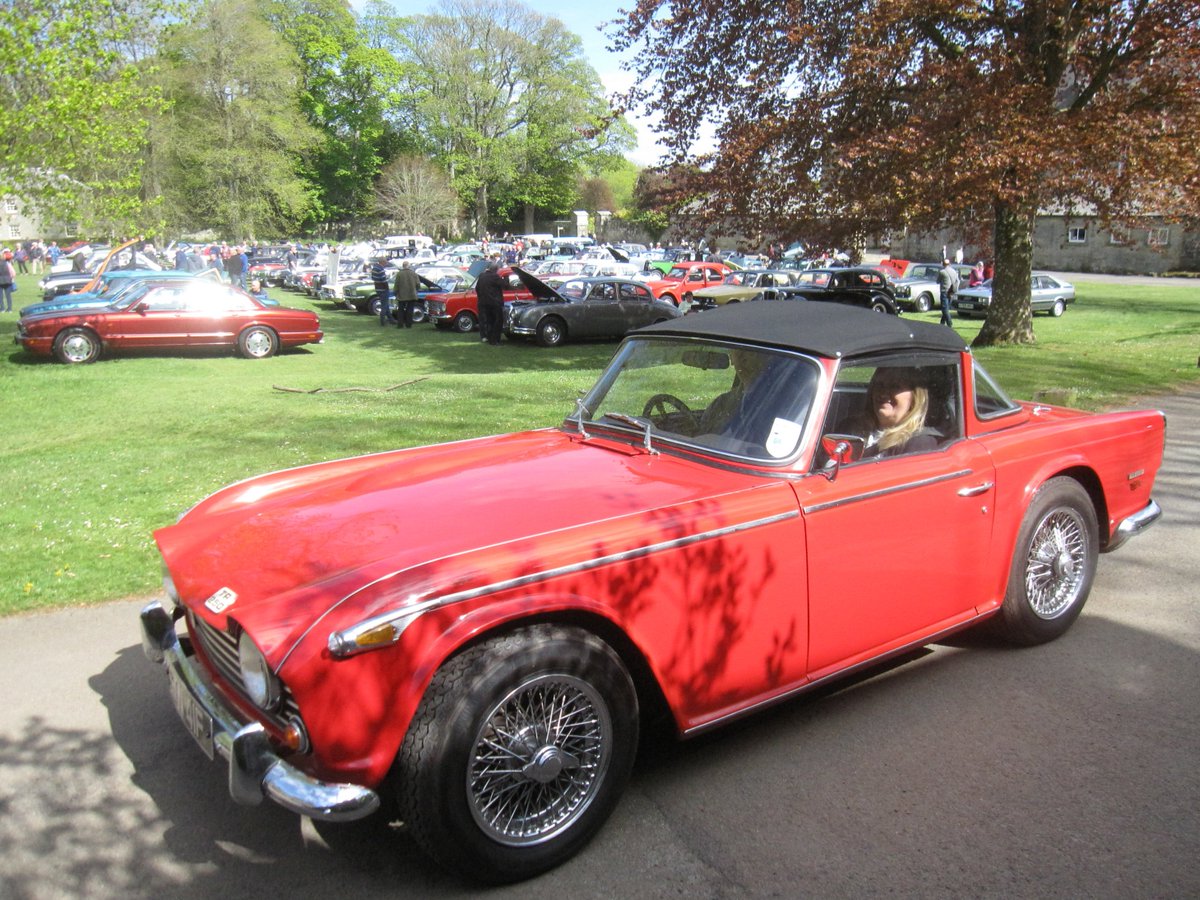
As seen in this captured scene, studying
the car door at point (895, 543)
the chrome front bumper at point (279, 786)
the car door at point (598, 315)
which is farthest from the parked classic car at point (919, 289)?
the chrome front bumper at point (279, 786)

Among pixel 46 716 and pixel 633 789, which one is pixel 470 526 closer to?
pixel 633 789

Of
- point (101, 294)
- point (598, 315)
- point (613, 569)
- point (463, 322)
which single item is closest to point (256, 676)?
point (613, 569)

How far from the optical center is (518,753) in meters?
2.90

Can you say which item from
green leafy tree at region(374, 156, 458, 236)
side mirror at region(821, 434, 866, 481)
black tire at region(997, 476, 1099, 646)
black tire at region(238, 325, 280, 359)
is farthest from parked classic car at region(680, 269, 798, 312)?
green leafy tree at region(374, 156, 458, 236)

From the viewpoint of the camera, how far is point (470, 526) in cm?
324

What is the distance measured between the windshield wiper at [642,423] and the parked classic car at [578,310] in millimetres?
16400

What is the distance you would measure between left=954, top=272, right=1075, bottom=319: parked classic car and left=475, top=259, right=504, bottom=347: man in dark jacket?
50.6 feet

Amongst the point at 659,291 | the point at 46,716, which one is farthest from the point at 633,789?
the point at 659,291

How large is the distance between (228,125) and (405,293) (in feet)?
106

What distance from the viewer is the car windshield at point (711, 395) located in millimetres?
3801

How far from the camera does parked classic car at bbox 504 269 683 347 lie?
816 inches

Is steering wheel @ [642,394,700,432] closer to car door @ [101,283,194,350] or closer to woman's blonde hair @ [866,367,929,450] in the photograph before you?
woman's blonde hair @ [866,367,929,450]

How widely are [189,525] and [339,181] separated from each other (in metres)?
70.4

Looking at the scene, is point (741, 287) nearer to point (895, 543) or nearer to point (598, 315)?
point (598, 315)
